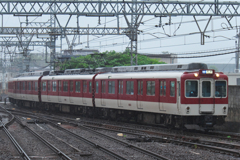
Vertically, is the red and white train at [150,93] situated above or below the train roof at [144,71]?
below

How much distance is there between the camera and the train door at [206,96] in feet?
50.9

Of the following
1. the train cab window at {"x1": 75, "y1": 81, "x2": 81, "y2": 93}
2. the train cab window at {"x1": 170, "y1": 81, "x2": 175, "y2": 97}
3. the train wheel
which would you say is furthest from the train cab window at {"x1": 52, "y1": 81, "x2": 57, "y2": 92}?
the train cab window at {"x1": 170, "y1": 81, "x2": 175, "y2": 97}

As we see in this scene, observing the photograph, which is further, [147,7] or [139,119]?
[147,7]

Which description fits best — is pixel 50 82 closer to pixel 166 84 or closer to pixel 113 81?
pixel 113 81

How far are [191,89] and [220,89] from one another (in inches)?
55.7

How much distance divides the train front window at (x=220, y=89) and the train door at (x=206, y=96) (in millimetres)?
220

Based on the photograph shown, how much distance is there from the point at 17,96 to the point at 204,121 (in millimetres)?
25805

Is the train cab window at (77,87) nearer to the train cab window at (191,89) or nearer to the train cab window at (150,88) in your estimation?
the train cab window at (150,88)

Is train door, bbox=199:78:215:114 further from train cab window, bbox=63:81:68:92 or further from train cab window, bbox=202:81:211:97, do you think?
train cab window, bbox=63:81:68:92

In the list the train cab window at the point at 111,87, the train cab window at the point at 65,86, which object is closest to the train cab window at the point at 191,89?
the train cab window at the point at 111,87

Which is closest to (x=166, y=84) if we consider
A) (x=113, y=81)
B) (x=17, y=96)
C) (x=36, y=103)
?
(x=113, y=81)

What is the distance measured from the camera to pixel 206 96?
15617mm

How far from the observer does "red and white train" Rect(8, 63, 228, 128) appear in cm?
1548

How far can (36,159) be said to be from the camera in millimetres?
10844
